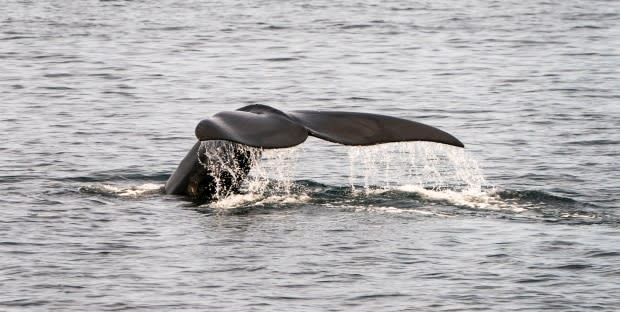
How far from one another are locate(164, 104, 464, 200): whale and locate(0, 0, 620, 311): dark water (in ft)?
1.75

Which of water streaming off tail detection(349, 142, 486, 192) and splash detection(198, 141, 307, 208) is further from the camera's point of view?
water streaming off tail detection(349, 142, 486, 192)

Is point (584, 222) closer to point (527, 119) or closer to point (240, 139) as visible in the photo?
point (240, 139)

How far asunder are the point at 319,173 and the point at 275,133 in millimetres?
5318

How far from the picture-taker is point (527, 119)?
72.1ft

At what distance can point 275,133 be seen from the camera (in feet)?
39.2

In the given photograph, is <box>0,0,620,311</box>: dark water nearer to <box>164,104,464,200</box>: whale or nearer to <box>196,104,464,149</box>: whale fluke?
<box>164,104,464,200</box>: whale

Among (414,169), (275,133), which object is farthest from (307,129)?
(414,169)

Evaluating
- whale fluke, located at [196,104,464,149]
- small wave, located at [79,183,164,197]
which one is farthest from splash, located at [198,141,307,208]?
small wave, located at [79,183,164,197]

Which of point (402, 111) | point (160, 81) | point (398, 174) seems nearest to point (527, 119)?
point (402, 111)

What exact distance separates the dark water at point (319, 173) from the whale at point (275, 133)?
0.53 metres

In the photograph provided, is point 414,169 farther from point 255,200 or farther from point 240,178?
point 240,178

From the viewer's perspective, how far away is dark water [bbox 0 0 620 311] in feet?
38.8

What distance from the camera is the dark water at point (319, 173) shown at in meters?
11.8

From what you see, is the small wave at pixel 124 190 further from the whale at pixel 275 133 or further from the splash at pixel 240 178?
the whale at pixel 275 133
